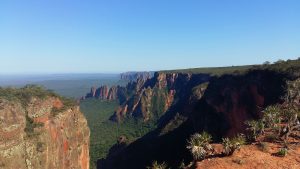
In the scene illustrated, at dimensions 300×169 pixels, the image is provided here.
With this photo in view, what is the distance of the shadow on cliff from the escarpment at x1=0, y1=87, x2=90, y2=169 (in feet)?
61.8

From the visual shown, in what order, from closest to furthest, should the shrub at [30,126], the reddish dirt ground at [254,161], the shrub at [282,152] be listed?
the reddish dirt ground at [254,161]
the shrub at [282,152]
the shrub at [30,126]

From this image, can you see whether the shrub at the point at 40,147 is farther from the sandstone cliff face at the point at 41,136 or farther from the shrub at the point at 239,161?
the shrub at the point at 239,161

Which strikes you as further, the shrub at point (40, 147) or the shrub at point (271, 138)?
the shrub at point (40, 147)

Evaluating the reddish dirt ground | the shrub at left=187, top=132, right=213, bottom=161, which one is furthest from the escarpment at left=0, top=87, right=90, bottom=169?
the reddish dirt ground

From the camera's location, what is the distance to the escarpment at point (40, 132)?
89750 millimetres

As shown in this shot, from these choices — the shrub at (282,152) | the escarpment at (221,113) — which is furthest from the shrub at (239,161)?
the escarpment at (221,113)

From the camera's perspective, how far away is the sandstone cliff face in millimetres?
89188

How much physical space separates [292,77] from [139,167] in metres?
57.7

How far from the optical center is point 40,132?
100125 mm

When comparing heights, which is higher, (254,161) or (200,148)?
(200,148)

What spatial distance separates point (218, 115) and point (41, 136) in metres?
48.2

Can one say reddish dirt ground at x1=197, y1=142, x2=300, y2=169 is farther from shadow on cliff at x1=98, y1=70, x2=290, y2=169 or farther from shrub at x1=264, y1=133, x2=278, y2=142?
shadow on cliff at x1=98, y1=70, x2=290, y2=169

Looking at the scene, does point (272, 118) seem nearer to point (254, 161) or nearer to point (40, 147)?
point (254, 161)

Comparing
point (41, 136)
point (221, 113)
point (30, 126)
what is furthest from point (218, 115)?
point (30, 126)
